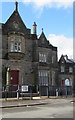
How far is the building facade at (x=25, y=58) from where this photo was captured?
29031 mm

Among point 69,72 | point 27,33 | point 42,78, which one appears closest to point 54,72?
point 42,78

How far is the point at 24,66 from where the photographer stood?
30625 mm

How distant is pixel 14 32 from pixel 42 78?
→ 27.0 ft

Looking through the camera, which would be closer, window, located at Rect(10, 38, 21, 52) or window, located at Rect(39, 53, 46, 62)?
window, located at Rect(10, 38, 21, 52)

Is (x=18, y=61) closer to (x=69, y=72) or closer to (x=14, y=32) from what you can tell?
(x=14, y=32)

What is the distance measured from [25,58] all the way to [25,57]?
0.15 meters

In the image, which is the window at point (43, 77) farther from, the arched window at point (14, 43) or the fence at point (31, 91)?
the arched window at point (14, 43)

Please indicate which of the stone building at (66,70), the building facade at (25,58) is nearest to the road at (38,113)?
the building facade at (25,58)

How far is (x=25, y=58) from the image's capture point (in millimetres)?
30938

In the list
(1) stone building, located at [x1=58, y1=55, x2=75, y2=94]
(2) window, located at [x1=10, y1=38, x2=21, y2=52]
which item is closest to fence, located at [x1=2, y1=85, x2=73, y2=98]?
(2) window, located at [x1=10, y1=38, x2=21, y2=52]

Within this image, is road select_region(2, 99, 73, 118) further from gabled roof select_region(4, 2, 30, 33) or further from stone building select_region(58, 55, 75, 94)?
stone building select_region(58, 55, 75, 94)

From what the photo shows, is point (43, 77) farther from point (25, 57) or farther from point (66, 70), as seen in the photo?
point (66, 70)

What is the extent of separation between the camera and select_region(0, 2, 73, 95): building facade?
29031 mm

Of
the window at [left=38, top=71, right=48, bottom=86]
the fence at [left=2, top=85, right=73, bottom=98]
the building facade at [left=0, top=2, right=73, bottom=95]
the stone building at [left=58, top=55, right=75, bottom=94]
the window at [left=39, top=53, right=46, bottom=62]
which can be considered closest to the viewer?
the fence at [left=2, top=85, right=73, bottom=98]
